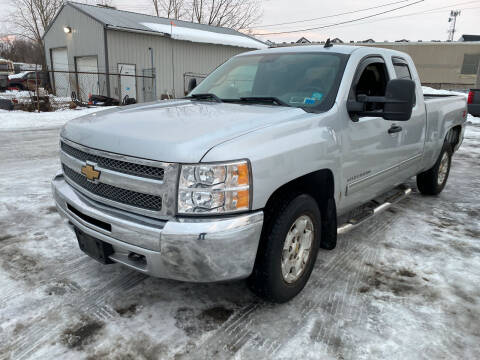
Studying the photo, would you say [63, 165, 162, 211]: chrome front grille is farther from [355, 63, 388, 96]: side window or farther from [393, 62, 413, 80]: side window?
[393, 62, 413, 80]: side window

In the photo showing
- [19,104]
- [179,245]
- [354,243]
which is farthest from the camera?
[19,104]

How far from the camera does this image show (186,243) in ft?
6.81

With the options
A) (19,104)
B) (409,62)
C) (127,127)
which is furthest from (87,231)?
(19,104)

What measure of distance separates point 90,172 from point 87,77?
65.6 ft

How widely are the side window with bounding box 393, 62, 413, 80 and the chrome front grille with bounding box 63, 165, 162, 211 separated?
297 centimetres

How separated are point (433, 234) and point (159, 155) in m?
3.25

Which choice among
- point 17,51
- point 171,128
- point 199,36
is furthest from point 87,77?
point 17,51

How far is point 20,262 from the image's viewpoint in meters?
3.22

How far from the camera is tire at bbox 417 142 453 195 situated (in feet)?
17.0

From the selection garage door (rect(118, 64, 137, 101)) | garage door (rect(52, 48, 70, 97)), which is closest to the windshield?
garage door (rect(118, 64, 137, 101))

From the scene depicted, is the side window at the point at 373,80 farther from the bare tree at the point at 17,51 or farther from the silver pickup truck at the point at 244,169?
the bare tree at the point at 17,51

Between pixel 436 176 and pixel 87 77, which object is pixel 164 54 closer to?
pixel 87 77

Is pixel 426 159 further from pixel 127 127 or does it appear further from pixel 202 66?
pixel 202 66

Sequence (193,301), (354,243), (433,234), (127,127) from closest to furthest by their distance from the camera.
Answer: (127,127) < (193,301) < (354,243) < (433,234)
